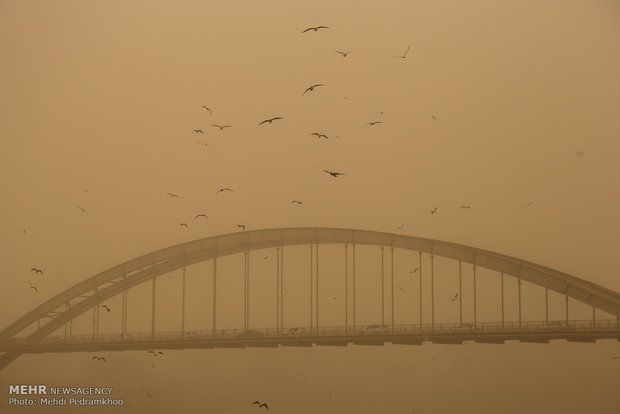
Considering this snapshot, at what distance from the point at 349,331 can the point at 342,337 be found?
0.91 metres

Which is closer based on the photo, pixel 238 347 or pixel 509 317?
pixel 238 347

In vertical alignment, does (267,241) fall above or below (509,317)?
above

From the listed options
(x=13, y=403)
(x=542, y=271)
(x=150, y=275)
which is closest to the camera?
(x=542, y=271)

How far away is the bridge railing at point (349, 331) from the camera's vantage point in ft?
99.2

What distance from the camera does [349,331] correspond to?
32.0m

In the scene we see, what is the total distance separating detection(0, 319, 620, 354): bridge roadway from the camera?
1170 inches

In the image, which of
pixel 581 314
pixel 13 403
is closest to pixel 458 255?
pixel 581 314

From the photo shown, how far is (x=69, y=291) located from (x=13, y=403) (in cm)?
401

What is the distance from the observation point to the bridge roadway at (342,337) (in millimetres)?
29719

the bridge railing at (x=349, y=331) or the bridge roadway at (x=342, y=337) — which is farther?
the bridge railing at (x=349, y=331)

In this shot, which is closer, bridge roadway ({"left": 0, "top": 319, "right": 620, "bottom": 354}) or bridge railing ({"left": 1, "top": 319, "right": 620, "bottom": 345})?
bridge roadway ({"left": 0, "top": 319, "right": 620, "bottom": 354})

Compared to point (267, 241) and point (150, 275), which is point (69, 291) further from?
point (267, 241)

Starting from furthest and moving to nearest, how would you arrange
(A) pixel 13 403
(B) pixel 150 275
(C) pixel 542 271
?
(B) pixel 150 275 → (A) pixel 13 403 → (C) pixel 542 271

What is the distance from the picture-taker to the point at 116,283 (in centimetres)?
3575
